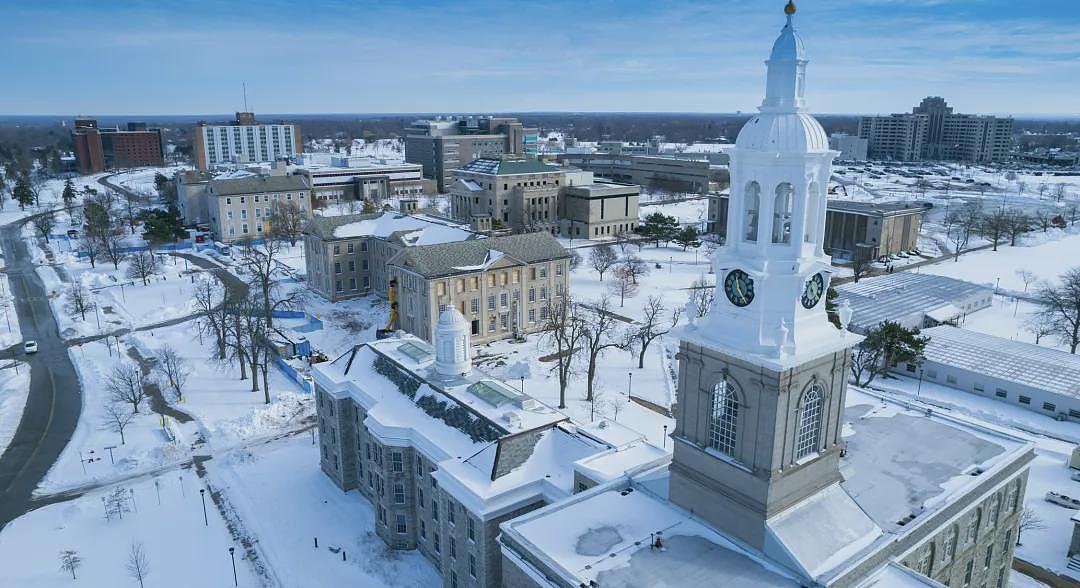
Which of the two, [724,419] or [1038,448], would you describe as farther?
[1038,448]

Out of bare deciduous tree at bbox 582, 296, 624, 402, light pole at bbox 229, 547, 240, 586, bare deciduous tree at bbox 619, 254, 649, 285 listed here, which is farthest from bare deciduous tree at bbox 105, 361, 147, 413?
bare deciduous tree at bbox 619, 254, 649, 285

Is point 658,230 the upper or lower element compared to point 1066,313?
upper

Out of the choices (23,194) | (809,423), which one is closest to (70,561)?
(809,423)

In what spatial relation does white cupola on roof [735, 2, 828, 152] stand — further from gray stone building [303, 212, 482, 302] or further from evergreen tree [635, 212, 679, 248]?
evergreen tree [635, 212, 679, 248]

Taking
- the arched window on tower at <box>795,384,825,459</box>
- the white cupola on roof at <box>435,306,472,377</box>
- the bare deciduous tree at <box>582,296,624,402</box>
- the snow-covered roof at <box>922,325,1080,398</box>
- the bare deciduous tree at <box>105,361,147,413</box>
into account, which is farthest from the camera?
the bare deciduous tree at <box>582,296,624,402</box>

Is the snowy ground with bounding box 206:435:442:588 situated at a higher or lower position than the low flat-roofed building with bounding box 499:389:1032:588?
lower

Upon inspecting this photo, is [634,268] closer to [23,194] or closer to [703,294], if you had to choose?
[703,294]

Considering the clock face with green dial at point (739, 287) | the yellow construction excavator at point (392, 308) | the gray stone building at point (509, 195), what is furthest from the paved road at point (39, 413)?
the gray stone building at point (509, 195)
